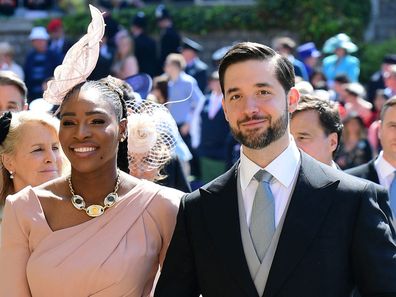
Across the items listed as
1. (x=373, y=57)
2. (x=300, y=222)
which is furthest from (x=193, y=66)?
(x=300, y=222)

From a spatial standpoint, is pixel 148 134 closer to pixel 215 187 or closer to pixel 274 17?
pixel 215 187

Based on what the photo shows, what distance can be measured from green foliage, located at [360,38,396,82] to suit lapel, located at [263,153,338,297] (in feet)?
53.2

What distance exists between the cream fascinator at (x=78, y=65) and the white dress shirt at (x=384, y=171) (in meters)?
2.66

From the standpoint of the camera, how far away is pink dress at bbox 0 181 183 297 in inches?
170

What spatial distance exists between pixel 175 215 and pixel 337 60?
40.6 feet

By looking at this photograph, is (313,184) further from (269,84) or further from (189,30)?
(189,30)

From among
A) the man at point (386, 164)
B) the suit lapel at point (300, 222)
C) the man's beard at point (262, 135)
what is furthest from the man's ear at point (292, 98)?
the man at point (386, 164)

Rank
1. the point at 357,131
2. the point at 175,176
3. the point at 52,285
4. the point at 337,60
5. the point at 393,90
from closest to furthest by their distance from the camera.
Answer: the point at 52,285 < the point at 175,176 < the point at 357,131 < the point at 393,90 < the point at 337,60

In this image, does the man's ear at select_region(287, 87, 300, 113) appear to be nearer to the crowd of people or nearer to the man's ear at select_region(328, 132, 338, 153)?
the crowd of people

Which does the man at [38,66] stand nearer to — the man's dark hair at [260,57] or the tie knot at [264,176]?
the man's dark hair at [260,57]

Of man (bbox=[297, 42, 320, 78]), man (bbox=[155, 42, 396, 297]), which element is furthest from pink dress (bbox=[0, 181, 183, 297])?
man (bbox=[297, 42, 320, 78])

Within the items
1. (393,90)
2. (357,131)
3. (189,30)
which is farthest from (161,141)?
(189,30)

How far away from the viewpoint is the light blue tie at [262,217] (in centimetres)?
404

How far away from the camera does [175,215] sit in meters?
4.57
